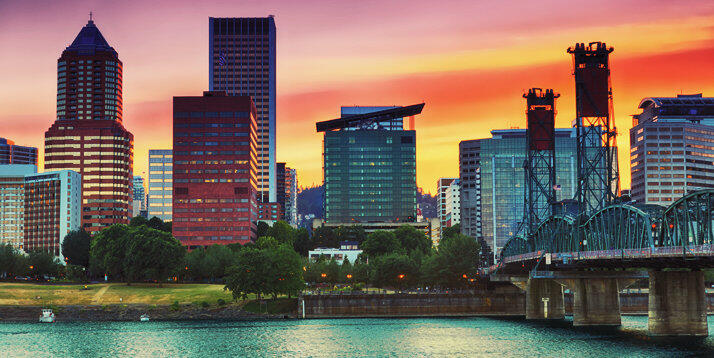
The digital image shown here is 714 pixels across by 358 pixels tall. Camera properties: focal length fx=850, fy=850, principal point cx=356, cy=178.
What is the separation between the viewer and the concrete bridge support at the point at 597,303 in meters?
161

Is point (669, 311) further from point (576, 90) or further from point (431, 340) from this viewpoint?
point (576, 90)

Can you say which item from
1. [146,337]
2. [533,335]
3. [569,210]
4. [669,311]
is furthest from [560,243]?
[146,337]

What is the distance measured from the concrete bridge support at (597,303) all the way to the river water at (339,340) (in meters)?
3.54

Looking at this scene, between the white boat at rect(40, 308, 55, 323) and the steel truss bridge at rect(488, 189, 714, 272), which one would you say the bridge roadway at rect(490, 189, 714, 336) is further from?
the white boat at rect(40, 308, 55, 323)

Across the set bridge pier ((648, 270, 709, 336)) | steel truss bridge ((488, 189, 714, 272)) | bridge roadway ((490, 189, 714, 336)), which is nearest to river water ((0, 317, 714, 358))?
bridge pier ((648, 270, 709, 336))

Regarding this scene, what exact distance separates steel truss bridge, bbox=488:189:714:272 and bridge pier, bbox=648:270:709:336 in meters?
5.42

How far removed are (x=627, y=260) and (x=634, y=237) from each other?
4018 millimetres

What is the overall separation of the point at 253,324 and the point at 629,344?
3252 inches

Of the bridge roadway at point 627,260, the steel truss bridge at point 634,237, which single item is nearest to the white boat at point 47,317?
the bridge roadway at point 627,260

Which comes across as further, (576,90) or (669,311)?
(576,90)

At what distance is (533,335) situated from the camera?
14850cm

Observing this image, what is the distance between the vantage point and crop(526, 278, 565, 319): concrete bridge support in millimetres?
193000

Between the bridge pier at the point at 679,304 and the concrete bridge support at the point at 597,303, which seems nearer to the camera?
the bridge pier at the point at 679,304

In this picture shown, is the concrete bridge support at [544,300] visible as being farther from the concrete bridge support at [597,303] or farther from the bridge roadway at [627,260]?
the concrete bridge support at [597,303]
